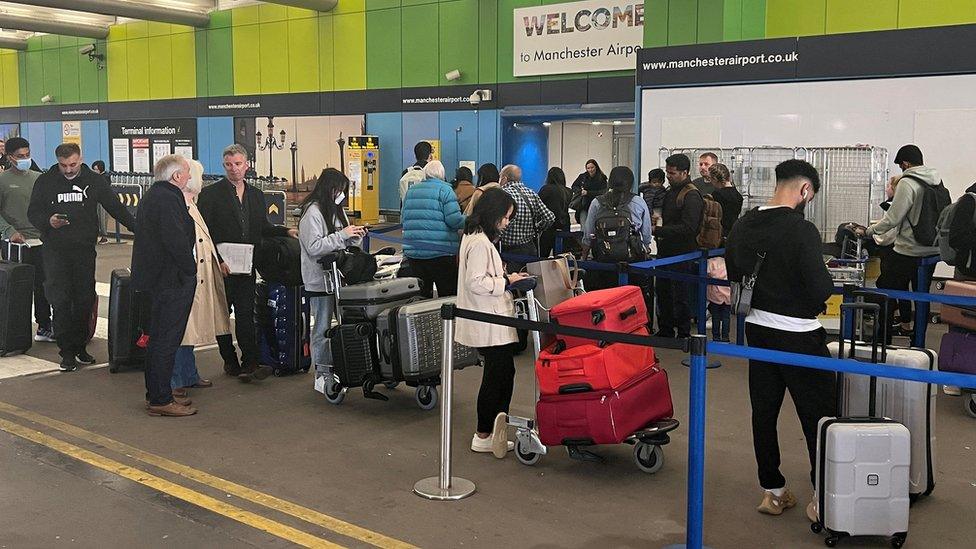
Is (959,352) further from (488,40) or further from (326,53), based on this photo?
(326,53)

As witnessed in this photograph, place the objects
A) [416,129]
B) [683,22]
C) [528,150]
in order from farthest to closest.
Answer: [416,129], [528,150], [683,22]

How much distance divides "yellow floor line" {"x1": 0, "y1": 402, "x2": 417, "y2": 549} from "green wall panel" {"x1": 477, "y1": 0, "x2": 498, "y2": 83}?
49.2 feet

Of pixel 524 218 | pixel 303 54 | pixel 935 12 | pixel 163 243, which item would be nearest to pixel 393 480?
pixel 163 243

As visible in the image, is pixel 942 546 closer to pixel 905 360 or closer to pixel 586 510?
pixel 905 360

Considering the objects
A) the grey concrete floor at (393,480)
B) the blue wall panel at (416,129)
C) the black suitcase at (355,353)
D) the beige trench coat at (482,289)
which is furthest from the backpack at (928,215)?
the blue wall panel at (416,129)

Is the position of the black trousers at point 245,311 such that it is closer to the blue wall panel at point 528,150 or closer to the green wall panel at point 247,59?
the blue wall panel at point 528,150

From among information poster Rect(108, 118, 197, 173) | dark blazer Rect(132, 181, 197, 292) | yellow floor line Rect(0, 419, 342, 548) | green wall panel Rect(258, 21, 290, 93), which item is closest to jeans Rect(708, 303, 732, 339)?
dark blazer Rect(132, 181, 197, 292)

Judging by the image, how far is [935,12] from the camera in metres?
14.2

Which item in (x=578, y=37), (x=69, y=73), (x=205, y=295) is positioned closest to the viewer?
(x=205, y=295)

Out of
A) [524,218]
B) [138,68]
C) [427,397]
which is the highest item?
[138,68]

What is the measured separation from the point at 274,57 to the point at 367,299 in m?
19.3

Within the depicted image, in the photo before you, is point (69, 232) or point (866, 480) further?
point (69, 232)

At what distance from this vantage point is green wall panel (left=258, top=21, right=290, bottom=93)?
23906 mm

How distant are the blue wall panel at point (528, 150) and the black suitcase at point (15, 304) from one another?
12.9 m
